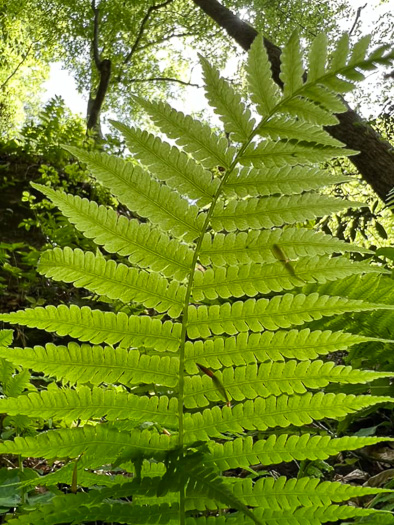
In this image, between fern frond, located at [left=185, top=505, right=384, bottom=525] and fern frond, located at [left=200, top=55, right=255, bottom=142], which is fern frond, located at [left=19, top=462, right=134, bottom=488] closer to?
fern frond, located at [left=185, top=505, right=384, bottom=525]

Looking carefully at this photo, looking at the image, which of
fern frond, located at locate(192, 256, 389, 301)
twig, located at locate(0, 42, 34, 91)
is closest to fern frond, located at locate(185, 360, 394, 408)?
fern frond, located at locate(192, 256, 389, 301)

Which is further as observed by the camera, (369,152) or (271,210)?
(369,152)

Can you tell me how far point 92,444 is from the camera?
24.0 inches

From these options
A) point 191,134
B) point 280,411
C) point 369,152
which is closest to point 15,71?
point 369,152

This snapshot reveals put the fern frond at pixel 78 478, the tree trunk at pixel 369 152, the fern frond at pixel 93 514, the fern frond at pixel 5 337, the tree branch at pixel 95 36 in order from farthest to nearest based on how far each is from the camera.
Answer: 1. the tree branch at pixel 95 36
2. the tree trunk at pixel 369 152
3. the fern frond at pixel 5 337
4. the fern frond at pixel 78 478
5. the fern frond at pixel 93 514

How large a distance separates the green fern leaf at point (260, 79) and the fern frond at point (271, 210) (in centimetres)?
13

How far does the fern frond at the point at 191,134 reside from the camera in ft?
2.26

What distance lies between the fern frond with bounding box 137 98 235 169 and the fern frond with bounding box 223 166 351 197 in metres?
0.03

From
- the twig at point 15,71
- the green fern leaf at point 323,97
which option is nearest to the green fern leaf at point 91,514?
the green fern leaf at point 323,97

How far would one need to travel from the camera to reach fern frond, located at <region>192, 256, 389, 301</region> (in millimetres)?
681

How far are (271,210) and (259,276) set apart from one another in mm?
96

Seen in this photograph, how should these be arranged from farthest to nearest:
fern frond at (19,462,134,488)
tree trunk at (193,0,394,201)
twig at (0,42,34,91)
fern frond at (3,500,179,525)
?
twig at (0,42,34,91), tree trunk at (193,0,394,201), fern frond at (19,462,134,488), fern frond at (3,500,179,525)

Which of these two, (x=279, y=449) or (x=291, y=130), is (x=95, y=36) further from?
(x=279, y=449)

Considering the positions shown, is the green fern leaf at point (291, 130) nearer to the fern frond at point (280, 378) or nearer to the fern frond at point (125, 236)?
the fern frond at point (125, 236)
